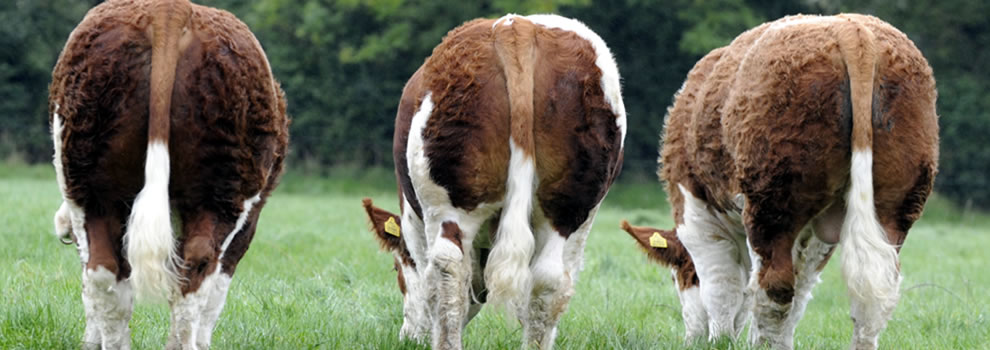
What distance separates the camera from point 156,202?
430cm

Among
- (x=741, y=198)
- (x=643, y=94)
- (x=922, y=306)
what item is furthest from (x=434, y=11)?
(x=741, y=198)

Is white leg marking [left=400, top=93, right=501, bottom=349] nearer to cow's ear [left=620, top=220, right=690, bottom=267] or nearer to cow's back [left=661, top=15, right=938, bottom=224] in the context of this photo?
cow's back [left=661, top=15, right=938, bottom=224]

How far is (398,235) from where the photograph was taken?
6.36 m

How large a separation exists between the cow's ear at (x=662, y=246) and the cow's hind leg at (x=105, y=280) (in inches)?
134

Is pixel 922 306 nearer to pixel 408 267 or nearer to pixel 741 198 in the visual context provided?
pixel 741 198

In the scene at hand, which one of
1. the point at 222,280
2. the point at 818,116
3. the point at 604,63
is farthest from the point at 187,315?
the point at 818,116

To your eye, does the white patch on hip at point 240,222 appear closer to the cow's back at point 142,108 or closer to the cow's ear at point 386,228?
the cow's back at point 142,108

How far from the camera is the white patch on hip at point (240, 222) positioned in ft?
15.8

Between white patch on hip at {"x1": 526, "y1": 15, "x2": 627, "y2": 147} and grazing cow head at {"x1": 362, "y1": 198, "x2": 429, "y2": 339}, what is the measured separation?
5.57ft

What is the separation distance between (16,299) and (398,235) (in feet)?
6.92

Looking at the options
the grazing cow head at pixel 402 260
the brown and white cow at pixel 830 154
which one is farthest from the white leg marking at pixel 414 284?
the brown and white cow at pixel 830 154

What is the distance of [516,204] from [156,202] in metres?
1.46

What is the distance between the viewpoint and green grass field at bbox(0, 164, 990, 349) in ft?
18.5

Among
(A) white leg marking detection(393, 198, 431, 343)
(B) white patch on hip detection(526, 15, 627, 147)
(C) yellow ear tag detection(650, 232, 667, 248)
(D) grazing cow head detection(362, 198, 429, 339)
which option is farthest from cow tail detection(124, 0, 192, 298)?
(C) yellow ear tag detection(650, 232, 667, 248)
